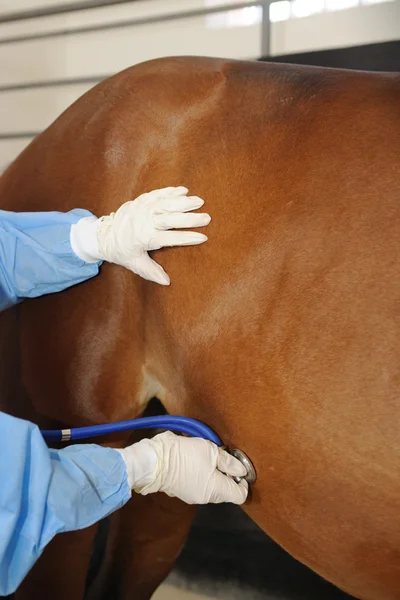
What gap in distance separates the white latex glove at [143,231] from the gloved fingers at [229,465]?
0.29m

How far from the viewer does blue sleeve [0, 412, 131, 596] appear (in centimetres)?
58

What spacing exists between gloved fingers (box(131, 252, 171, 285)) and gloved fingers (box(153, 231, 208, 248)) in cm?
4

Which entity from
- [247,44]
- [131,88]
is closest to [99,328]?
[131,88]

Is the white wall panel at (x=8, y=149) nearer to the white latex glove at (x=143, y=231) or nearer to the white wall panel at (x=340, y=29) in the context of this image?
the white wall panel at (x=340, y=29)

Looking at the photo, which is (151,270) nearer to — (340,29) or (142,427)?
(142,427)

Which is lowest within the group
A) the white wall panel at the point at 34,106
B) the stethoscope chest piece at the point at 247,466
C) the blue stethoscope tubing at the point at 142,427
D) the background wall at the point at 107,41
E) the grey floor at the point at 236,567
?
the grey floor at the point at 236,567

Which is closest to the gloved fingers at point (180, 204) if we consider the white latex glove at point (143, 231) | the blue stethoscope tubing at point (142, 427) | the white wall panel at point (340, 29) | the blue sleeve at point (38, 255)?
the white latex glove at point (143, 231)

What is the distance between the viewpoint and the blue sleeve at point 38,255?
0.88 meters

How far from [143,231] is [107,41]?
1.42 m

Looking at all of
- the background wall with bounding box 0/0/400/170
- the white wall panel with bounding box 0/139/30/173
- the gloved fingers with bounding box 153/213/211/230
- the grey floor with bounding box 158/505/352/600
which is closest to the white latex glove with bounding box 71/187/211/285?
the gloved fingers with bounding box 153/213/211/230

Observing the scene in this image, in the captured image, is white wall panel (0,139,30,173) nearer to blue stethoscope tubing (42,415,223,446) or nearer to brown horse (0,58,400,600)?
brown horse (0,58,400,600)

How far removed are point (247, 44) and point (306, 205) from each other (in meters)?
1.21

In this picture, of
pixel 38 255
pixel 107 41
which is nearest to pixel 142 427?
pixel 38 255

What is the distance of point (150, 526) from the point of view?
1.17 m
